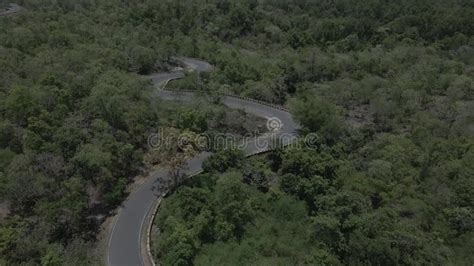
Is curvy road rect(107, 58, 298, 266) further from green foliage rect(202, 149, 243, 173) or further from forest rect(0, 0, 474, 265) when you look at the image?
green foliage rect(202, 149, 243, 173)

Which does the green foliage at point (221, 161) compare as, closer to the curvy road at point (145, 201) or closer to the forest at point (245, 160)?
the forest at point (245, 160)

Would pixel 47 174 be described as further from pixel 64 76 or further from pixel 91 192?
pixel 64 76

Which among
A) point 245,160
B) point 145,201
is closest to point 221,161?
point 245,160

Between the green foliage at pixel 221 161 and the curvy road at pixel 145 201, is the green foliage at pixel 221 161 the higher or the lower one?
the higher one

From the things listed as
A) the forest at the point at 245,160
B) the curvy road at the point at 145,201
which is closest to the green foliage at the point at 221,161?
the forest at the point at 245,160

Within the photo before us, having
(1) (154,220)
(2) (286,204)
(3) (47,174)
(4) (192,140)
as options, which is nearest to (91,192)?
(3) (47,174)

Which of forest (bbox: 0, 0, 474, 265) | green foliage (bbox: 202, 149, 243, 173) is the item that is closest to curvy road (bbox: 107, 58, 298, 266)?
forest (bbox: 0, 0, 474, 265)

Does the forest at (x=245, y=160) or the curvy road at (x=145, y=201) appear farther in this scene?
the forest at (x=245, y=160)
